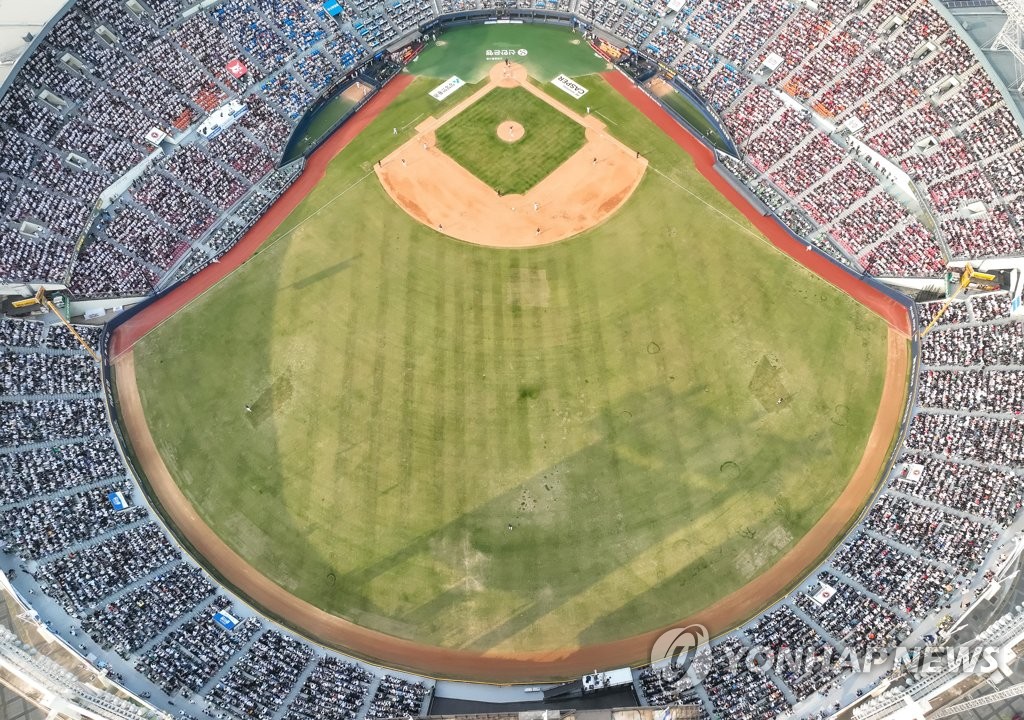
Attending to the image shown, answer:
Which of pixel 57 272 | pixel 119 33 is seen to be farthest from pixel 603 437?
pixel 119 33

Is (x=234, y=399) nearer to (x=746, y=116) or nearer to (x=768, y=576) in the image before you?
(x=768, y=576)

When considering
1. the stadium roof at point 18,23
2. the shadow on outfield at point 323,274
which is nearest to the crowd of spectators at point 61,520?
the shadow on outfield at point 323,274

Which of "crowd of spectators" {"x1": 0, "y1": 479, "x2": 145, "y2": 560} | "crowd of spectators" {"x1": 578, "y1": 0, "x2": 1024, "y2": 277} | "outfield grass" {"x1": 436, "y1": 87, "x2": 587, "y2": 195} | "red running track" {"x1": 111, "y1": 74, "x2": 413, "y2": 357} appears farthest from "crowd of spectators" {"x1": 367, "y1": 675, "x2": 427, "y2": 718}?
"crowd of spectators" {"x1": 578, "y1": 0, "x2": 1024, "y2": 277}

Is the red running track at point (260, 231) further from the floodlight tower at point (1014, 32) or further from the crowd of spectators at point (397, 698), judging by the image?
the floodlight tower at point (1014, 32)

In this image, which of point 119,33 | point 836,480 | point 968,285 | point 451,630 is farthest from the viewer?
point 119,33

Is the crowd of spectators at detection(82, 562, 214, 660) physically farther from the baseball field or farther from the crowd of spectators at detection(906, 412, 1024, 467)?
the crowd of spectators at detection(906, 412, 1024, 467)

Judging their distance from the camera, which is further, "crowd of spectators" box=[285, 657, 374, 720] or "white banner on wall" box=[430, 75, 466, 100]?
"white banner on wall" box=[430, 75, 466, 100]
